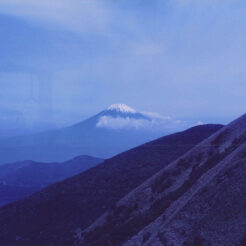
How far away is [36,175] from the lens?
336 feet

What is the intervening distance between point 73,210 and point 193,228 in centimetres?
2216

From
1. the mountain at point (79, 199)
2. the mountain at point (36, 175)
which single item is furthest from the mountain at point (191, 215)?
the mountain at point (36, 175)

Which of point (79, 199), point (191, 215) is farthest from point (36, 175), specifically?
point (191, 215)

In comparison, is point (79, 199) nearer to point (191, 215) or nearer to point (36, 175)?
point (191, 215)

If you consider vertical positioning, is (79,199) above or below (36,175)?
below

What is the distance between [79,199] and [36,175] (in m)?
68.1

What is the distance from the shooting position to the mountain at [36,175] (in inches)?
3334

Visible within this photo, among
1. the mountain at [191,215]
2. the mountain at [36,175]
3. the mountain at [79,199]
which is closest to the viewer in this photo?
the mountain at [191,215]

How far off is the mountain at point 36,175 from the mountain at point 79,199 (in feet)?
123

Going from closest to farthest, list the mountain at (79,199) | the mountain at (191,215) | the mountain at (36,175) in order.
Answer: the mountain at (191,215), the mountain at (79,199), the mountain at (36,175)

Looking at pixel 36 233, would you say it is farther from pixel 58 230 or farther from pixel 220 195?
pixel 220 195

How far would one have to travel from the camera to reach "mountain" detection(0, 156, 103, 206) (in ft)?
278

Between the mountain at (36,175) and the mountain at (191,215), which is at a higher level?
the mountain at (36,175)

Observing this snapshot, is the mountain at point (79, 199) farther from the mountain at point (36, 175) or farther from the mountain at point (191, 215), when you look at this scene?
the mountain at point (36, 175)
